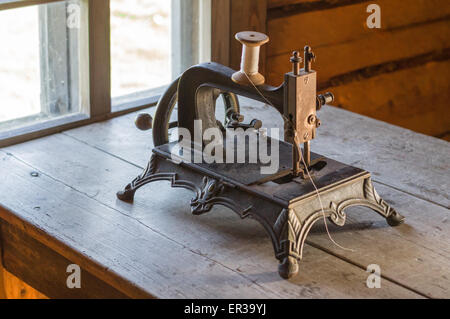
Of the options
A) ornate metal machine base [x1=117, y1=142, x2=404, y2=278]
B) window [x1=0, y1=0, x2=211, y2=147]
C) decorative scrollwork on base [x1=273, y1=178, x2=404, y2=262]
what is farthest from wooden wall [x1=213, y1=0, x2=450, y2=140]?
decorative scrollwork on base [x1=273, y1=178, x2=404, y2=262]

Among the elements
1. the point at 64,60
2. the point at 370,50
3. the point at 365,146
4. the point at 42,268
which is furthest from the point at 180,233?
the point at 370,50

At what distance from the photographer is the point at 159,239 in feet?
5.00

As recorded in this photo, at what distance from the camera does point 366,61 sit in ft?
9.47

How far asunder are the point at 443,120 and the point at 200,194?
6.96 ft

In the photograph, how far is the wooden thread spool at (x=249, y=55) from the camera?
Answer: 54.5 inches

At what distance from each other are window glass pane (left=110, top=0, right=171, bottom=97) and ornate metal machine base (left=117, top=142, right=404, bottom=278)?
89 centimetres

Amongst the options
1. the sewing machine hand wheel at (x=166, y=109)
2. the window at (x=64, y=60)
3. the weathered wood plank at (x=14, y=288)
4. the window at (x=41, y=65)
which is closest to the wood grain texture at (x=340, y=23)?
the window at (x=64, y=60)

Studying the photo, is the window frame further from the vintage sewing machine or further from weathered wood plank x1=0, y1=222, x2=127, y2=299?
the vintage sewing machine

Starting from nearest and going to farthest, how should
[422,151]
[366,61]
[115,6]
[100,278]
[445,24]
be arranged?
1. [100,278]
2. [422,151]
3. [115,6]
4. [366,61]
5. [445,24]

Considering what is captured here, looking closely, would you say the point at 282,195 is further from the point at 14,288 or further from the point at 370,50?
the point at 370,50

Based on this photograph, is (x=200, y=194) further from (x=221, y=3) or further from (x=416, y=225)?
(x=221, y=3)

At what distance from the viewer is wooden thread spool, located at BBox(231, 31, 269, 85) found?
1.39 m
